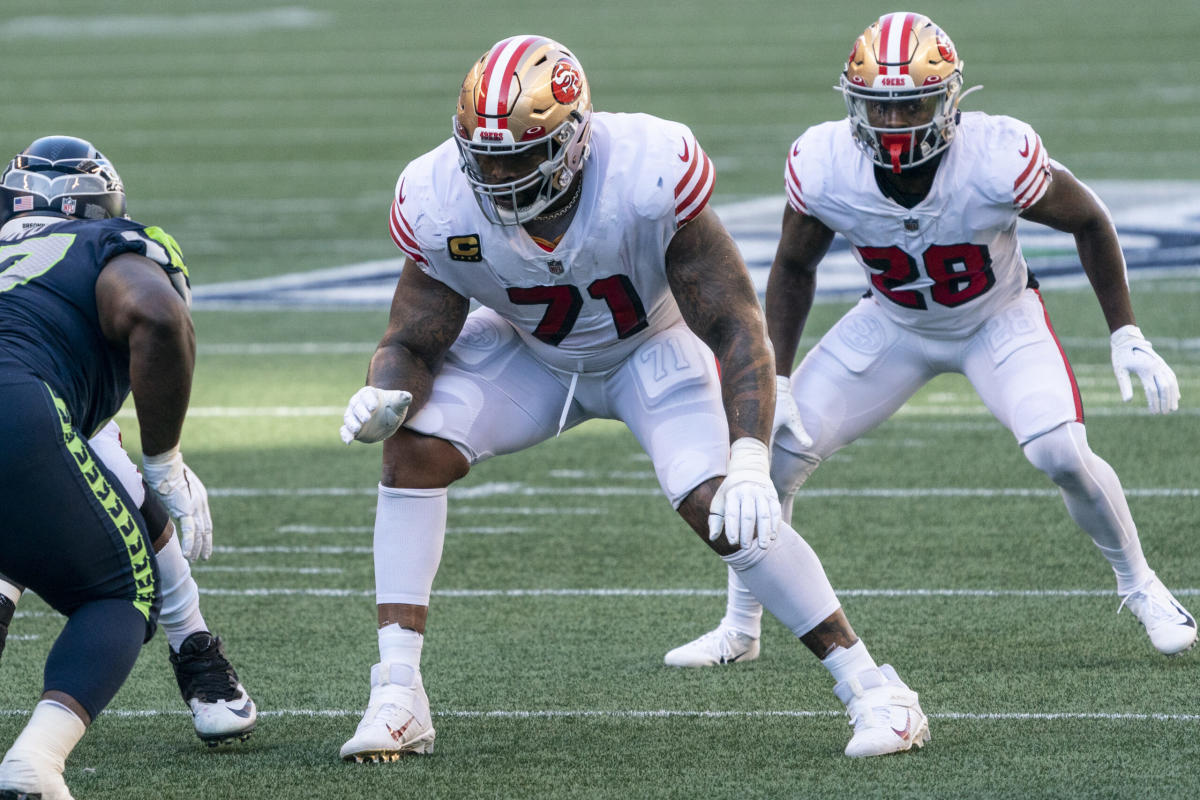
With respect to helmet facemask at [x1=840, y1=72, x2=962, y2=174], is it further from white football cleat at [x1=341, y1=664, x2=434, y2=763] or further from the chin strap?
white football cleat at [x1=341, y1=664, x2=434, y2=763]

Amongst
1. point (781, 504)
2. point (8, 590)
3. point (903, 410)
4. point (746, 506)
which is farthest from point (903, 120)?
point (903, 410)

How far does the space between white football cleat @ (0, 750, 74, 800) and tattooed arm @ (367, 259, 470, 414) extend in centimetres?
113

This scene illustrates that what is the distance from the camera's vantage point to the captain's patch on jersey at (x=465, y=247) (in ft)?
12.7

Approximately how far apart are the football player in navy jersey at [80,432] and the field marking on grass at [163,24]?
75.9 feet

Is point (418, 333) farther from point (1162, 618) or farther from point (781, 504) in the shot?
point (1162, 618)

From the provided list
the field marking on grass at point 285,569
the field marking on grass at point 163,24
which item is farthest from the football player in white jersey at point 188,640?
the field marking on grass at point 163,24

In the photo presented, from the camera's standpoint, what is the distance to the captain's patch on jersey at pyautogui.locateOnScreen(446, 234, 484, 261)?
3875 mm

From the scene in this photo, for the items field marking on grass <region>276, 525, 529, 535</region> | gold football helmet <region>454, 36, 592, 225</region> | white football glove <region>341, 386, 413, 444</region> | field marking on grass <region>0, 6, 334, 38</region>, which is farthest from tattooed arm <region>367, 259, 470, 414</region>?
field marking on grass <region>0, 6, 334, 38</region>

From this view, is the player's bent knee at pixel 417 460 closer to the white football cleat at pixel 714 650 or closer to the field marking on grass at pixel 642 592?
the white football cleat at pixel 714 650

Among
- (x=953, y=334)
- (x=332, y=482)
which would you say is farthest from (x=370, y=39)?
(x=953, y=334)

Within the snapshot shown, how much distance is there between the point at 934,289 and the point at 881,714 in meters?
→ 1.33

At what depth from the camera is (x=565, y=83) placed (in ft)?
12.4

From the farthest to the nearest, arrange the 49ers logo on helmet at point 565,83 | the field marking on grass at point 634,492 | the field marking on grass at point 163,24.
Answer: the field marking on grass at point 163,24, the field marking on grass at point 634,492, the 49ers logo on helmet at point 565,83

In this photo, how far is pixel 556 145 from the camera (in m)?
3.75
